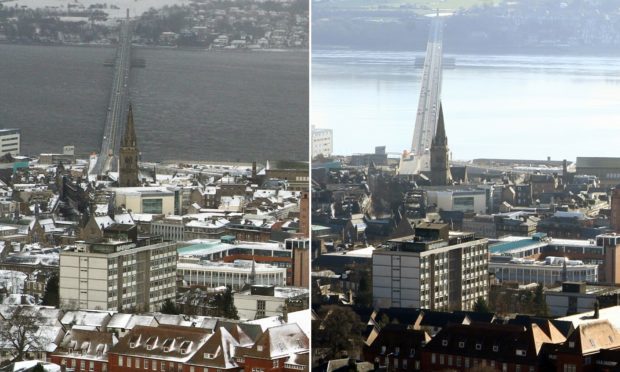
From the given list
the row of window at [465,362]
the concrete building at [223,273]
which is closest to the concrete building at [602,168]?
the row of window at [465,362]

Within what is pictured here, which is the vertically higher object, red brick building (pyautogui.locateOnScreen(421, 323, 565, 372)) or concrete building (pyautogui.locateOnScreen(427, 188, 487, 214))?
concrete building (pyautogui.locateOnScreen(427, 188, 487, 214))

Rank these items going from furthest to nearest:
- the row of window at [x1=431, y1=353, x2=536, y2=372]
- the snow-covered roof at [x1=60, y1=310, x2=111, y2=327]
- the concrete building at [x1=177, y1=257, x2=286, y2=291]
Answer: the concrete building at [x1=177, y1=257, x2=286, y2=291] → the snow-covered roof at [x1=60, y1=310, x2=111, y2=327] → the row of window at [x1=431, y1=353, x2=536, y2=372]

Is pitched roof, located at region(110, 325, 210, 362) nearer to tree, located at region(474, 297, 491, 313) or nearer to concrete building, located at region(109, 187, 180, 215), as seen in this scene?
concrete building, located at region(109, 187, 180, 215)

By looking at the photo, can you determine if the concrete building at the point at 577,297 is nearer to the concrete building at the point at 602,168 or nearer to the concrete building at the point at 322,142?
the concrete building at the point at 602,168

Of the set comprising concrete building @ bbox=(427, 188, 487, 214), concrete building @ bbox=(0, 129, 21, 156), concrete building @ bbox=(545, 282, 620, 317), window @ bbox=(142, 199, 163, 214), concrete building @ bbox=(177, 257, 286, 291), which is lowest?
concrete building @ bbox=(177, 257, 286, 291)

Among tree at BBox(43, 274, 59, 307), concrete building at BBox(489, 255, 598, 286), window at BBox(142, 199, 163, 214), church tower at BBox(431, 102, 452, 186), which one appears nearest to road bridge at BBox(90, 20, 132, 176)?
window at BBox(142, 199, 163, 214)

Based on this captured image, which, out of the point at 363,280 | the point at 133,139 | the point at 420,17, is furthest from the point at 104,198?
the point at 420,17
